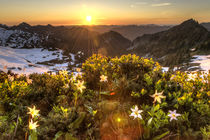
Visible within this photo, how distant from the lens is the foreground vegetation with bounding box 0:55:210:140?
105 inches

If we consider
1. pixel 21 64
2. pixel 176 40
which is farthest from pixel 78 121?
pixel 176 40

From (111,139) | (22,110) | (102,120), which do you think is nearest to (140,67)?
(102,120)

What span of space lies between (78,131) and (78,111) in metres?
0.50

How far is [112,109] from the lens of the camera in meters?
3.34

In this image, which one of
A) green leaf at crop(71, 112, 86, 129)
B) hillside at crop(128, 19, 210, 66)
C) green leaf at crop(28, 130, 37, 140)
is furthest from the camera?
hillside at crop(128, 19, 210, 66)

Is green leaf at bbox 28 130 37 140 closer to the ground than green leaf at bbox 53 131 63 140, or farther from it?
farther from it

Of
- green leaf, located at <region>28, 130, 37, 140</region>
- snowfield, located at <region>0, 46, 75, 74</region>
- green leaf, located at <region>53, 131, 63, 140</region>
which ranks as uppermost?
green leaf, located at <region>28, 130, 37, 140</region>

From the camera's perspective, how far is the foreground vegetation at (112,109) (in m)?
2.66

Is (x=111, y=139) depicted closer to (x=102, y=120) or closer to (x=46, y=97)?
(x=102, y=120)

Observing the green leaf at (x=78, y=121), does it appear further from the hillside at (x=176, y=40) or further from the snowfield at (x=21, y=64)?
the hillside at (x=176, y=40)

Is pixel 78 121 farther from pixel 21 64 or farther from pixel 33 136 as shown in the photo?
pixel 21 64

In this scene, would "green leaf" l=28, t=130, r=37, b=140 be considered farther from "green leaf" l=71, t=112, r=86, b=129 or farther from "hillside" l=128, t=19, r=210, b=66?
"hillside" l=128, t=19, r=210, b=66

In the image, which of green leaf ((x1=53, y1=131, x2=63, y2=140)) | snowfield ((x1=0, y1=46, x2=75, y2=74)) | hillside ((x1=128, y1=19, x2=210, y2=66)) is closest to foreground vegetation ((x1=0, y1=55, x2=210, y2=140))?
green leaf ((x1=53, y1=131, x2=63, y2=140))

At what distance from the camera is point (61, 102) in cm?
360
